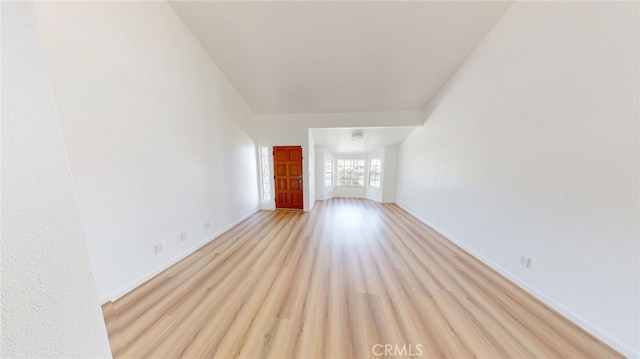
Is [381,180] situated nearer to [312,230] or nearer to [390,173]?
[390,173]

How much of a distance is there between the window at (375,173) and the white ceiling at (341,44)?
261cm

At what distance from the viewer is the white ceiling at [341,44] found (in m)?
2.46

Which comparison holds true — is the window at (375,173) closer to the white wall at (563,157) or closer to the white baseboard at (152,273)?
the white wall at (563,157)

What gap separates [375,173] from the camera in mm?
6531

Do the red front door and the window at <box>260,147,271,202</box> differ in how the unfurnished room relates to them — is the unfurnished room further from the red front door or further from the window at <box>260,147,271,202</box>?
the red front door

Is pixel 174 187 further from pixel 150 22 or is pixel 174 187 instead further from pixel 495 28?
pixel 495 28

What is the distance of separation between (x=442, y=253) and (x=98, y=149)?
13.6ft

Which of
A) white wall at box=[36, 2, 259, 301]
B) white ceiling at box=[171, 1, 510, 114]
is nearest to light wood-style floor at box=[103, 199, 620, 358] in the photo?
white wall at box=[36, 2, 259, 301]

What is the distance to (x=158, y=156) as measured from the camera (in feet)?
7.50

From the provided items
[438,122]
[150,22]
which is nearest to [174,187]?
[150,22]

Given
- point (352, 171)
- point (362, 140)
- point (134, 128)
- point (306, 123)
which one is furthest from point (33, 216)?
point (352, 171)

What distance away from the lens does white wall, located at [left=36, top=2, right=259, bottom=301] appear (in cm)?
163

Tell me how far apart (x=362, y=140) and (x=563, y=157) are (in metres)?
4.11

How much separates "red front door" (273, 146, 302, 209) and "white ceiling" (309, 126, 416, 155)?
0.85 metres
